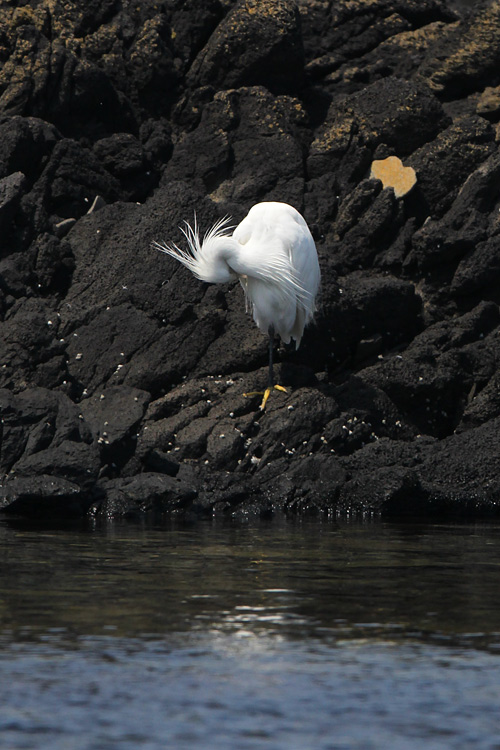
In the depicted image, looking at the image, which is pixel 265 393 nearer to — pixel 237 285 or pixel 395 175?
pixel 237 285

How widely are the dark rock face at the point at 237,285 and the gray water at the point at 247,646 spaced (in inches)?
120

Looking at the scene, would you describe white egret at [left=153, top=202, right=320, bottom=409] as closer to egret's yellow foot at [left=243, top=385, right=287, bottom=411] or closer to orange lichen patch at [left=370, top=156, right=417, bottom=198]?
egret's yellow foot at [left=243, top=385, right=287, bottom=411]

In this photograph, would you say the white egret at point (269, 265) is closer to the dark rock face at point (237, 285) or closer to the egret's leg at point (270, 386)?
the egret's leg at point (270, 386)

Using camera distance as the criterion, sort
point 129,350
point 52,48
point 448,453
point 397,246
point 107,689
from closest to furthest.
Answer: point 107,689, point 448,453, point 129,350, point 397,246, point 52,48

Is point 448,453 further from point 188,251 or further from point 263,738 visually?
point 263,738

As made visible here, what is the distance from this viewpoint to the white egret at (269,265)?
49.8ft

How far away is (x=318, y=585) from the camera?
7848 millimetres

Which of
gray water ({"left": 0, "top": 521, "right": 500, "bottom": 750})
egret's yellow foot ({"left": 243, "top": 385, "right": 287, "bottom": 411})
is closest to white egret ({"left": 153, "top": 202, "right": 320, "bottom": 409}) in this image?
egret's yellow foot ({"left": 243, "top": 385, "right": 287, "bottom": 411})

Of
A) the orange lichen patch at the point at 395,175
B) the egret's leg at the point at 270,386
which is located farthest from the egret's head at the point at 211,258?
the orange lichen patch at the point at 395,175

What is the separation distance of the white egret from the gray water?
586 cm

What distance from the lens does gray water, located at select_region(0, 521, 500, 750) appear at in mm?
4809

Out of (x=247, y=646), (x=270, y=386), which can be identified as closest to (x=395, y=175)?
(x=270, y=386)

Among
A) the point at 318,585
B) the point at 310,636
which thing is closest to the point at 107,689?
the point at 310,636

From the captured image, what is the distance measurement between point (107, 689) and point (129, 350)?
33.2 ft
